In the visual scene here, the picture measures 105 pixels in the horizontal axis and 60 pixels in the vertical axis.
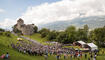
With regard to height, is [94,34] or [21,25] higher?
[21,25]

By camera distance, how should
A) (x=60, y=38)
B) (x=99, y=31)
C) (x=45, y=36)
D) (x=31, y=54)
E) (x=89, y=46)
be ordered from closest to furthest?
1. (x=31, y=54)
2. (x=89, y=46)
3. (x=99, y=31)
4. (x=60, y=38)
5. (x=45, y=36)

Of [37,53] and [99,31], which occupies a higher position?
[99,31]

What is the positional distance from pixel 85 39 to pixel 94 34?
25122 mm

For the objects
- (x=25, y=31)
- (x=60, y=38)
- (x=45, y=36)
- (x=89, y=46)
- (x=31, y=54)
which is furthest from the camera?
(x=25, y=31)

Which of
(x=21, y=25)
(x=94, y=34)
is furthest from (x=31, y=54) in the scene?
(x=21, y=25)

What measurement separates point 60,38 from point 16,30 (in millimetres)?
51580

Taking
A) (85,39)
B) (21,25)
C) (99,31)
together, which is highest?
(21,25)

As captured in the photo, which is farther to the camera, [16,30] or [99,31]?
[16,30]

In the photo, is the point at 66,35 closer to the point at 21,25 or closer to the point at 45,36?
the point at 45,36

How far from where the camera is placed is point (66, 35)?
90000 millimetres

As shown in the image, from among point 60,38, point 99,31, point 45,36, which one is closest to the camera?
point 99,31

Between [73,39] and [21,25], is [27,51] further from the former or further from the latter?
[21,25]

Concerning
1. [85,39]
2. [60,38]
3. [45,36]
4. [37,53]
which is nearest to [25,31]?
[45,36]

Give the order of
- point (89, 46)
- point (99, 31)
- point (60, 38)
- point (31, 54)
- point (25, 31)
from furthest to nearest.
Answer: point (25, 31) → point (60, 38) → point (99, 31) → point (89, 46) → point (31, 54)
